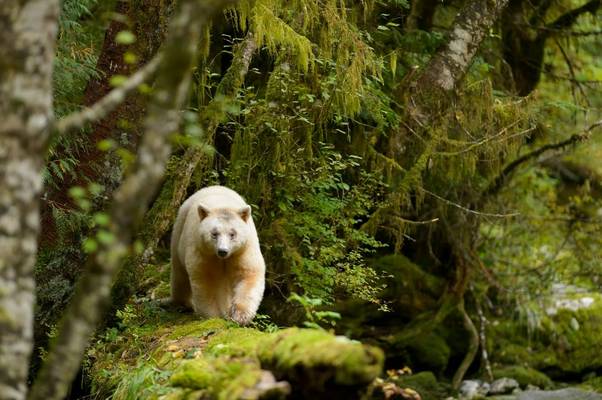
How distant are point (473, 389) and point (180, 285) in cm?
703

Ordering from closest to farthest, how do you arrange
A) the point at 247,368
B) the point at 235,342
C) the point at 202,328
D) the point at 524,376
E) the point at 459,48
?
the point at 247,368 < the point at 235,342 < the point at 202,328 < the point at 459,48 < the point at 524,376

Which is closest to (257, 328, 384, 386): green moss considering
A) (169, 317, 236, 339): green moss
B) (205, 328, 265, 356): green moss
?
(205, 328, 265, 356): green moss

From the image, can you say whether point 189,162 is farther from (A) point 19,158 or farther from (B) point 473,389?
(B) point 473,389

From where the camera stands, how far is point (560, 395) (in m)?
13.4

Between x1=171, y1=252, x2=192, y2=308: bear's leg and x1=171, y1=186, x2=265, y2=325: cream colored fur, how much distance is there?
0.45m

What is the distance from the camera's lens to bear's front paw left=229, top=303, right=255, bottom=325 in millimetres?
7477

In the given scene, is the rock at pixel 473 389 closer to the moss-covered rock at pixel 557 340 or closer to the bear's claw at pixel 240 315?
the moss-covered rock at pixel 557 340

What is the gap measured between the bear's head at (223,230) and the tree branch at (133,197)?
13.4 ft

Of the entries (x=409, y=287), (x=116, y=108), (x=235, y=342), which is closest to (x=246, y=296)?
(x=235, y=342)

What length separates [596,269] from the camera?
1493 cm

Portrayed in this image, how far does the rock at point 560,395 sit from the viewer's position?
13.1 meters

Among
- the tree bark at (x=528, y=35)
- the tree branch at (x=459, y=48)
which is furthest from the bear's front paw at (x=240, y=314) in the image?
the tree bark at (x=528, y=35)

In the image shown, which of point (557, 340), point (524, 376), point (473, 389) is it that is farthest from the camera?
point (557, 340)

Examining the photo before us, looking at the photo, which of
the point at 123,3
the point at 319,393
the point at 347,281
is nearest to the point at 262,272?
the point at 347,281
